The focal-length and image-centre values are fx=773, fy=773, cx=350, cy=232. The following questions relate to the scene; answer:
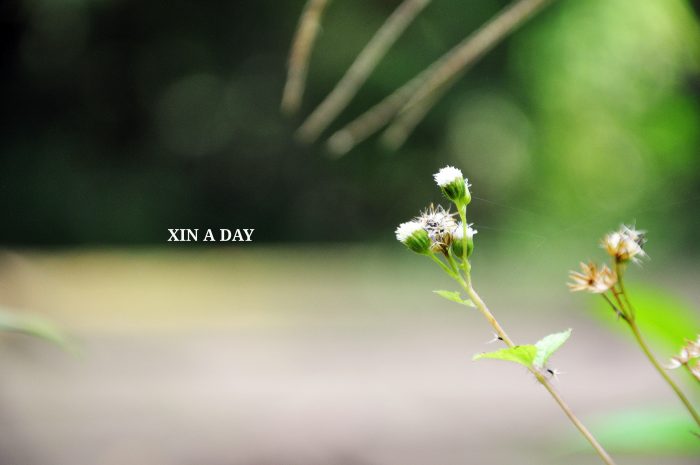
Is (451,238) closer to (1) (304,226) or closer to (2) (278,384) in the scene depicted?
(2) (278,384)

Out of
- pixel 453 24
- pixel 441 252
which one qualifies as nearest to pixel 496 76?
pixel 453 24

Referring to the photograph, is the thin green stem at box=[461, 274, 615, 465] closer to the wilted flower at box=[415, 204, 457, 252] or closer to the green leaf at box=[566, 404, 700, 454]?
the wilted flower at box=[415, 204, 457, 252]

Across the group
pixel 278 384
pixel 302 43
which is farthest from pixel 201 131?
pixel 302 43

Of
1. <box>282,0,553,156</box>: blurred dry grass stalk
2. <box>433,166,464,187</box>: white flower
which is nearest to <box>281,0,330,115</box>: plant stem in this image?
<box>282,0,553,156</box>: blurred dry grass stalk

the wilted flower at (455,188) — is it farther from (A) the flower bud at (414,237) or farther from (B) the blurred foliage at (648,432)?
(B) the blurred foliage at (648,432)

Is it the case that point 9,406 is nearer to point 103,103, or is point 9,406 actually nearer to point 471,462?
point 471,462

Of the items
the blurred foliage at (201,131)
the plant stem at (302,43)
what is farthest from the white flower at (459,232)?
the blurred foliage at (201,131)
